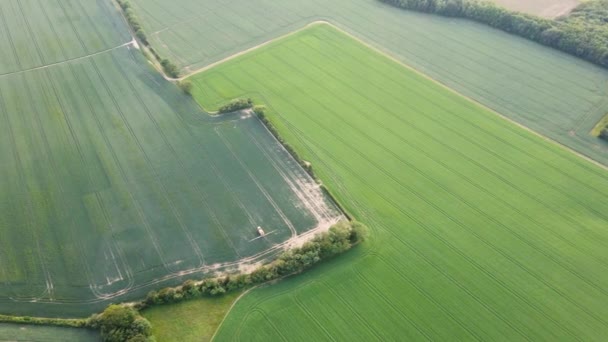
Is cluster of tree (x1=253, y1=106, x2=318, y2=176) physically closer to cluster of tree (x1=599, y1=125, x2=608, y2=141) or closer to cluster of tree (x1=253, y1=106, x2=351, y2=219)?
cluster of tree (x1=253, y1=106, x2=351, y2=219)

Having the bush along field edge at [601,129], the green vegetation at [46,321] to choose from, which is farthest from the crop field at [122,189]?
the bush along field edge at [601,129]

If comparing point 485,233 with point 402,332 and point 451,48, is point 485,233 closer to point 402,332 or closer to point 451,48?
point 402,332

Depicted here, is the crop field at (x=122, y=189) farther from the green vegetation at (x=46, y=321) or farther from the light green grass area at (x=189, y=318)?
the light green grass area at (x=189, y=318)

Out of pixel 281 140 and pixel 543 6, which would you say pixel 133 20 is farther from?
pixel 543 6

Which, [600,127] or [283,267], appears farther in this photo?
[600,127]

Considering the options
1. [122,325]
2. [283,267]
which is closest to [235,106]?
[283,267]

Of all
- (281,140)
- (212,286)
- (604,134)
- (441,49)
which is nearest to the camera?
(212,286)

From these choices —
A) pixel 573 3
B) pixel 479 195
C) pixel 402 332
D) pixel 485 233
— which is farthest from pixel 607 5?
pixel 402 332
